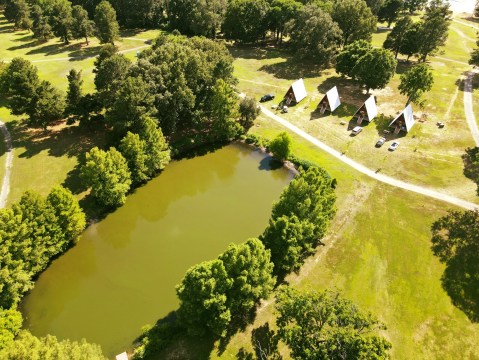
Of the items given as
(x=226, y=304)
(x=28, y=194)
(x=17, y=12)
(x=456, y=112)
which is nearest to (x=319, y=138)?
(x=456, y=112)

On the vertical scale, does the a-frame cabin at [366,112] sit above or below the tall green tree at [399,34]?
below

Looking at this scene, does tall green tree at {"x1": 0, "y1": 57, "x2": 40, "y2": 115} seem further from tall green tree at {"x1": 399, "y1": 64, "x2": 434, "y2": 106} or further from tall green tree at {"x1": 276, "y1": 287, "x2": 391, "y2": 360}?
tall green tree at {"x1": 399, "y1": 64, "x2": 434, "y2": 106}

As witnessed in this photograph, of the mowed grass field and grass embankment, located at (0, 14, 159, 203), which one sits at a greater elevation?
grass embankment, located at (0, 14, 159, 203)

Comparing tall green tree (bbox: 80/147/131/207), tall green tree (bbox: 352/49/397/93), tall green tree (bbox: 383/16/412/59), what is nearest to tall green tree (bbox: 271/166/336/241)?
tall green tree (bbox: 80/147/131/207)

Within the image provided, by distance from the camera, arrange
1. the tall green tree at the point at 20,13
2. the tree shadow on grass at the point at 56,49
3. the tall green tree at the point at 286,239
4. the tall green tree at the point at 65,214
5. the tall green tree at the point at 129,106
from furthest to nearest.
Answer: the tall green tree at the point at 20,13
the tree shadow on grass at the point at 56,49
the tall green tree at the point at 129,106
the tall green tree at the point at 65,214
the tall green tree at the point at 286,239

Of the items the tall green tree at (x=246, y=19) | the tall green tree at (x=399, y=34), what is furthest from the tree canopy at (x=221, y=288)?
the tall green tree at (x=246, y=19)

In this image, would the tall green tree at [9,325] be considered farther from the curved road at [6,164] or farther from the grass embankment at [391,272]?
the curved road at [6,164]
